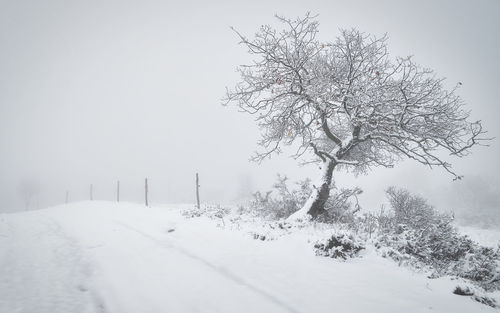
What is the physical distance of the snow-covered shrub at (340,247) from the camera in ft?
17.9

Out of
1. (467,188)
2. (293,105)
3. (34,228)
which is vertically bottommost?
(467,188)

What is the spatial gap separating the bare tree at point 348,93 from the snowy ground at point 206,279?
3.32m

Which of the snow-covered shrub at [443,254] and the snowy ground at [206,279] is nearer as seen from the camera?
the snowy ground at [206,279]

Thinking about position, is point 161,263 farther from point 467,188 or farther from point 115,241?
point 467,188

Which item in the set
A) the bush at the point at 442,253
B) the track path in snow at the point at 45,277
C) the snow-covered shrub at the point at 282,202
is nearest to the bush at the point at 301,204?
the snow-covered shrub at the point at 282,202

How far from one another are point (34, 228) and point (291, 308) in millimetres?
10582

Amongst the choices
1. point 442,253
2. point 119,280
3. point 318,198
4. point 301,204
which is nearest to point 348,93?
point 318,198

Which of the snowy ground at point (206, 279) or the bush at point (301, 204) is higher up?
the bush at point (301, 204)

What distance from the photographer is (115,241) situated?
6.81 m

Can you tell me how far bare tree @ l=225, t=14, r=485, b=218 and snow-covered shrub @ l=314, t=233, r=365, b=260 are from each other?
2659mm

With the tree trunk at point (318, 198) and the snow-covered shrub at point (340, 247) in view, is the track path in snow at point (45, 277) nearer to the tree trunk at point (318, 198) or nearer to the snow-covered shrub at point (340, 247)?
the snow-covered shrub at point (340, 247)

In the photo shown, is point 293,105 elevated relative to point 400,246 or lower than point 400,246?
elevated

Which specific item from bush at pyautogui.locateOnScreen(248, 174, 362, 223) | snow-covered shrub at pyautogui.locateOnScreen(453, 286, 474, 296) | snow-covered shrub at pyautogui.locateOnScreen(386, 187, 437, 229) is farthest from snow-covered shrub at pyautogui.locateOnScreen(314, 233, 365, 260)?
snow-covered shrub at pyautogui.locateOnScreen(386, 187, 437, 229)

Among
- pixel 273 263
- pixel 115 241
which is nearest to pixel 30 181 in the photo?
pixel 115 241
